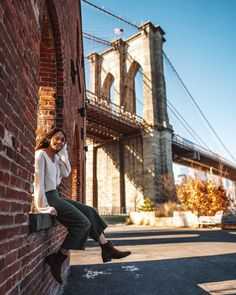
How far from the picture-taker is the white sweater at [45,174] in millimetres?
2066

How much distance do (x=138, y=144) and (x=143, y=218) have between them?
25.5 feet

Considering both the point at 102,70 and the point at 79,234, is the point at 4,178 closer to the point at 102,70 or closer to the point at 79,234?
the point at 79,234

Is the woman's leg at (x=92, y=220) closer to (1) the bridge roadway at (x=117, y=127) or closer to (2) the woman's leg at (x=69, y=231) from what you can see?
(2) the woman's leg at (x=69, y=231)

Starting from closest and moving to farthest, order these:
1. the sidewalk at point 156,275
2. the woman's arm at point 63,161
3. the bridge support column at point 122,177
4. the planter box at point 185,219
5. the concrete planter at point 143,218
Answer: the woman's arm at point 63,161, the sidewalk at point 156,275, the planter box at point 185,219, the concrete planter at point 143,218, the bridge support column at point 122,177

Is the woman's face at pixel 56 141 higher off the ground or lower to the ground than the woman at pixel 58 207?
higher

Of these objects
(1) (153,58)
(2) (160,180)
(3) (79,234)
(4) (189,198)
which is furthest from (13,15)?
(1) (153,58)

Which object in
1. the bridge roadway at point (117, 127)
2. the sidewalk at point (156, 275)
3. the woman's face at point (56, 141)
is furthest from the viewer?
the bridge roadway at point (117, 127)

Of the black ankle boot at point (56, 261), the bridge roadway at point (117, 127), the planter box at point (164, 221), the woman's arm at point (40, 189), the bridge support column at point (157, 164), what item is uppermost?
the bridge roadway at point (117, 127)

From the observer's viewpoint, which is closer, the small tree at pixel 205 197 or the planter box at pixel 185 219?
the planter box at pixel 185 219

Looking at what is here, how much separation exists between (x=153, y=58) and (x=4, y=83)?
26833 mm

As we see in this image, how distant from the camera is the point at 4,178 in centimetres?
121

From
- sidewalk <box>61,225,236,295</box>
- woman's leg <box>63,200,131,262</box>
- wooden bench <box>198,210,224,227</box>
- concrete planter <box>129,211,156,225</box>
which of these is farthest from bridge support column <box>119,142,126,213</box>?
woman's leg <box>63,200,131,262</box>

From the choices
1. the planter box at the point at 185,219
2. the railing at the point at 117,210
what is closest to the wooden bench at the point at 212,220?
the planter box at the point at 185,219

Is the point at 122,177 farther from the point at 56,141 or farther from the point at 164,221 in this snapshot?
the point at 56,141
